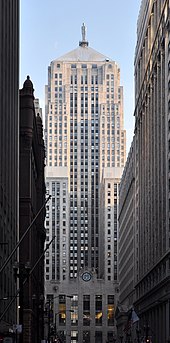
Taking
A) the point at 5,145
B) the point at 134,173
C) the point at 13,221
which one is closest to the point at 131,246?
the point at 134,173

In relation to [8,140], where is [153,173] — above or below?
above

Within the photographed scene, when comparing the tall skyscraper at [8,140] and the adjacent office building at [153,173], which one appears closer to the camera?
the tall skyscraper at [8,140]

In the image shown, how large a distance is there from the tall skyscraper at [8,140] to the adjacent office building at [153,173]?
26.8 metres

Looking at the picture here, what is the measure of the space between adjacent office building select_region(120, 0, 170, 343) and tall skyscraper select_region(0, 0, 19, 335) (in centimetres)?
2683

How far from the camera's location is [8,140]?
70688mm

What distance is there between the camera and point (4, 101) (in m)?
65.9

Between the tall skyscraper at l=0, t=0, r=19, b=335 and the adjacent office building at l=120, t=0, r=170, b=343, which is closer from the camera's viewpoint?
the tall skyscraper at l=0, t=0, r=19, b=335

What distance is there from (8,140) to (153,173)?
2155 inches

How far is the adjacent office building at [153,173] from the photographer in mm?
106250

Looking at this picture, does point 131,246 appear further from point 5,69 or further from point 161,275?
point 5,69

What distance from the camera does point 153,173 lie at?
404 ft

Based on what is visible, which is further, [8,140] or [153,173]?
[153,173]

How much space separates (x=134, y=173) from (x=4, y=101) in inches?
3944

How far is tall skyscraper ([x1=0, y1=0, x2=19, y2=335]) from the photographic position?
6475 cm
